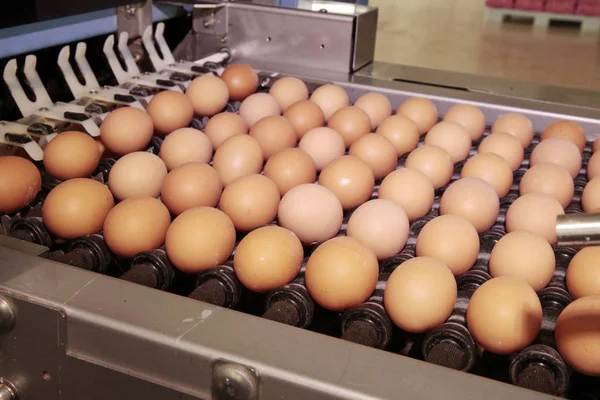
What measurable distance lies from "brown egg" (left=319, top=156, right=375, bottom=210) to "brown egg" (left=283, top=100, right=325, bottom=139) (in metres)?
0.27

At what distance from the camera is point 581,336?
82 centimetres

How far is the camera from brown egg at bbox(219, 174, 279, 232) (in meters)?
1.12

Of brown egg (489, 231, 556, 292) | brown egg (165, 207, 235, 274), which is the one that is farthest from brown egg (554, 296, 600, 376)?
brown egg (165, 207, 235, 274)

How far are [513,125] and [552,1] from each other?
6.61 metres

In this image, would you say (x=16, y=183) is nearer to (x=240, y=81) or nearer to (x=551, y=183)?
(x=240, y=81)

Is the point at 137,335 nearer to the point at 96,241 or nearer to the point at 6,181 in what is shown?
the point at 96,241

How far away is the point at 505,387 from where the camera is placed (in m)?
0.68

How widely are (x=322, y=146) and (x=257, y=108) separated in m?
0.25

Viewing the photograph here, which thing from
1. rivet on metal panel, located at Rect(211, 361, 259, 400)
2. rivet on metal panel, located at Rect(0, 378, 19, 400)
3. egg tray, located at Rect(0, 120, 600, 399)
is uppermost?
rivet on metal panel, located at Rect(211, 361, 259, 400)

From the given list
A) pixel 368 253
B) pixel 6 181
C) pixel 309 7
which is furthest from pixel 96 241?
pixel 309 7

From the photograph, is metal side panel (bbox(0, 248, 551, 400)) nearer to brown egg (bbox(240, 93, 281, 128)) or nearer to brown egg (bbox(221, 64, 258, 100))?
brown egg (bbox(240, 93, 281, 128))

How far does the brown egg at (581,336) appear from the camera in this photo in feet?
2.65

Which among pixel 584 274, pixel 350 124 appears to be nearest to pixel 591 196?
pixel 584 274

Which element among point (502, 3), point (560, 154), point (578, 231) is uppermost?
point (578, 231)
